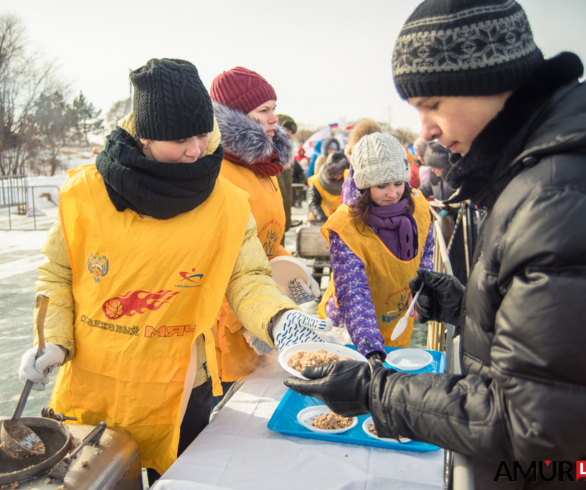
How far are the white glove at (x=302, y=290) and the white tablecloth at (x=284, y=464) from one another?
2.55 ft

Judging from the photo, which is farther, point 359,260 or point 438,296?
point 359,260

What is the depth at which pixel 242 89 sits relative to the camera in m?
2.62

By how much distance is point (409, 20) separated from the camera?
3.54 feet

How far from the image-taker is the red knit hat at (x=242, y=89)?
103 inches

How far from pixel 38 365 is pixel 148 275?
0.47 meters

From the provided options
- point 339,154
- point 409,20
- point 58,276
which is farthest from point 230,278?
point 339,154

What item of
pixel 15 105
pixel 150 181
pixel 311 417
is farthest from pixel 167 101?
pixel 15 105

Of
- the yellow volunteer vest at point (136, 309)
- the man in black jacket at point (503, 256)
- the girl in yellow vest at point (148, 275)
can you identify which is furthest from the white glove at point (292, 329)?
the man in black jacket at point (503, 256)

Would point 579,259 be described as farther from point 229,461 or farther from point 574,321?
point 229,461

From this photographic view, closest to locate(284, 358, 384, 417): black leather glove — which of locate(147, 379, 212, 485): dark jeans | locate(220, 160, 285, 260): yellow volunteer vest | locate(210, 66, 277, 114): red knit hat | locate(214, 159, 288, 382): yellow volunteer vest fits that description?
locate(147, 379, 212, 485): dark jeans

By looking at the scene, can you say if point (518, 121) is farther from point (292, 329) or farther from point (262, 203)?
point (262, 203)

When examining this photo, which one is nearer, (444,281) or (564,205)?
(564,205)

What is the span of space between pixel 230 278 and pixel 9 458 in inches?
36.5

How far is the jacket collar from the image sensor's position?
0.96m
